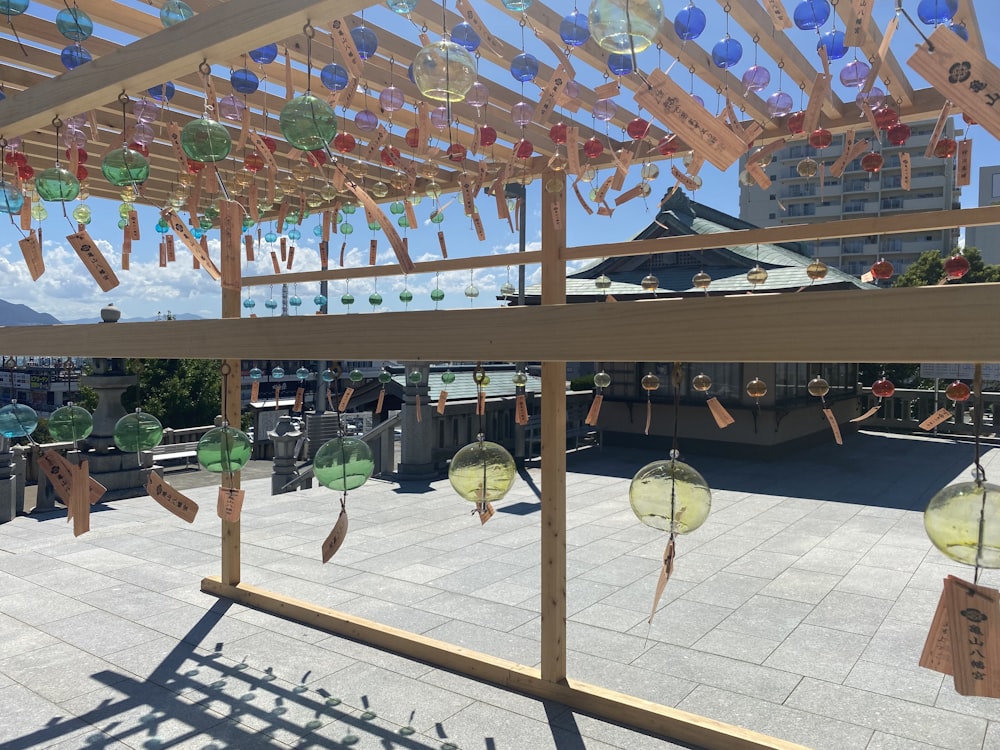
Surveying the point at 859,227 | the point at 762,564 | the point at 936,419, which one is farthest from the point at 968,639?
the point at 762,564

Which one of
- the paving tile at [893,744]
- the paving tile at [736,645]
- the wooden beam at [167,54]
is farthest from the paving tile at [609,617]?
the wooden beam at [167,54]

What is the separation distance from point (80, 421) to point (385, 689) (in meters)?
2.18

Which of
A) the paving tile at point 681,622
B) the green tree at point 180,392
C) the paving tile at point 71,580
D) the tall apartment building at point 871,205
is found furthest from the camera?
the tall apartment building at point 871,205

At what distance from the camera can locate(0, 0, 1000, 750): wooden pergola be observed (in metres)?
1.32

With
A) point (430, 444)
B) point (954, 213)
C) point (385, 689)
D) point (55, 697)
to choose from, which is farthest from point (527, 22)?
point (430, 444)

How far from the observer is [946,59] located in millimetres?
1466

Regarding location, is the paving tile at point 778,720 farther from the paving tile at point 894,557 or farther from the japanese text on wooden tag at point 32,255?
the japanese text on wooden tag at point 32,255

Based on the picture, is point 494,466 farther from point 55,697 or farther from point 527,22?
point 55,697

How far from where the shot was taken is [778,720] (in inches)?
134

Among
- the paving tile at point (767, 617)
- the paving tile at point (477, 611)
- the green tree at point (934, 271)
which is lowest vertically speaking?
the paving tile at point (767, 617)

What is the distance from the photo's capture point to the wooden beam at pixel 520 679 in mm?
3205

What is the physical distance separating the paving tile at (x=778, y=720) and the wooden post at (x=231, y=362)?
2.95 meters

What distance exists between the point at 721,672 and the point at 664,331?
10.5 ft

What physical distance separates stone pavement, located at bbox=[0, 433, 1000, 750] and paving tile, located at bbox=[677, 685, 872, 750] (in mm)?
14
